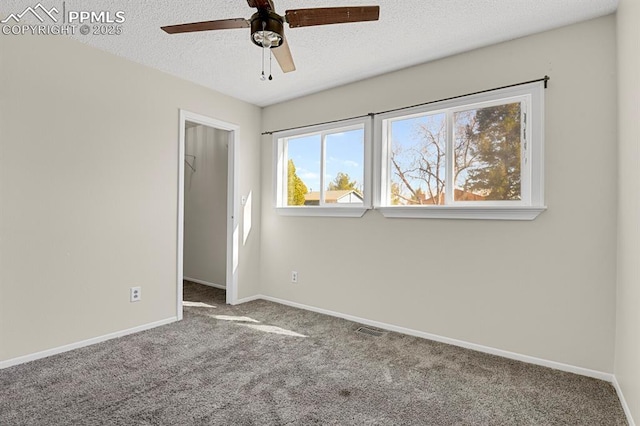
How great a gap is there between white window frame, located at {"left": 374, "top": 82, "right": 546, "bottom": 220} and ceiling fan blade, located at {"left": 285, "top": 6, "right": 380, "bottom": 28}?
1553 millimetres

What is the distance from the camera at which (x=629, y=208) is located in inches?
75.2

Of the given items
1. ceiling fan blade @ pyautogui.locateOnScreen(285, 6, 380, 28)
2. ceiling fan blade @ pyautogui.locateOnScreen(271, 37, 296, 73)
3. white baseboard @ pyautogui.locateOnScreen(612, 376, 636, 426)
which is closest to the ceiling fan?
ceiling fan blade @ pyautogui.locateOnScreen(285, 6, 380, 28)

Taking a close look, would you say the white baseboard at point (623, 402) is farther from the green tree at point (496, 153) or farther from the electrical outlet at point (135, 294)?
the electrical outlet at point (135, 294)

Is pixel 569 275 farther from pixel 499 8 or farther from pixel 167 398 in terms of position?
pixel 167 398

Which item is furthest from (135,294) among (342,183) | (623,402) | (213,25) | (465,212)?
(623,402)

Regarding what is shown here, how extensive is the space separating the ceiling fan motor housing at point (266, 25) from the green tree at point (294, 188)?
7.97 ft

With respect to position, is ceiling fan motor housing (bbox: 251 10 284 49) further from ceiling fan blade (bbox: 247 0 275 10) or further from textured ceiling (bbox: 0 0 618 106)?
textured ceiling (bbox: 0 0 618 106)

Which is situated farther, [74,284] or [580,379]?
[74,284]

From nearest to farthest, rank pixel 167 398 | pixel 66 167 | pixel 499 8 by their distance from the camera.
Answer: pixel 167 398, pixel 499 8, pixel 66 167

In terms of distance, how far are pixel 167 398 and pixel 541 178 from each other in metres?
2.88

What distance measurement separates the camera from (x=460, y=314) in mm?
2842

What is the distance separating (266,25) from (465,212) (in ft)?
6.75

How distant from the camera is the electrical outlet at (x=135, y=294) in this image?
309 centimetres

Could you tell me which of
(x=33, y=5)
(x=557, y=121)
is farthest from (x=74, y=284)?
A: (x=557, y=121)
